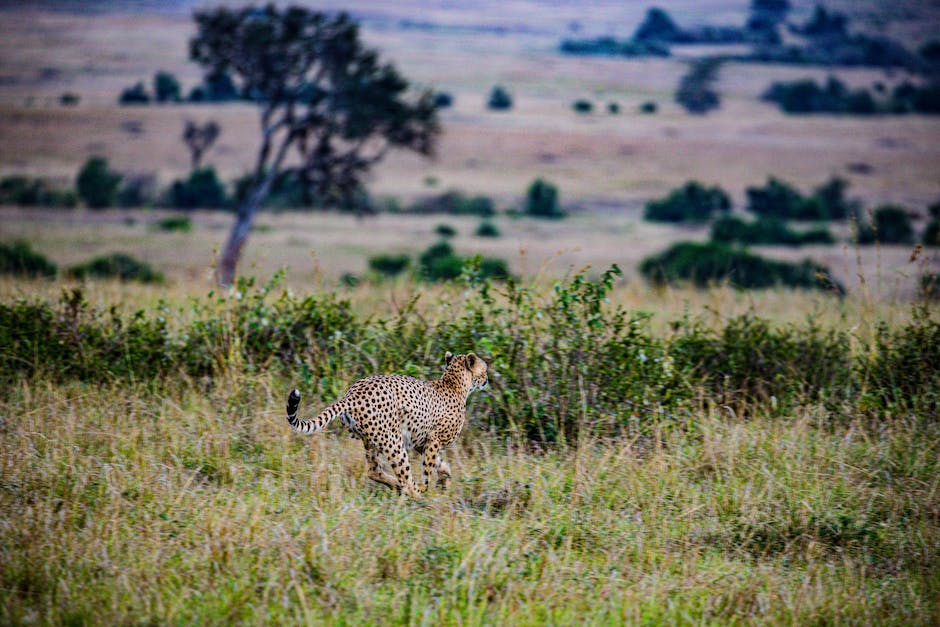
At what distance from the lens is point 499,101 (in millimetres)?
61250

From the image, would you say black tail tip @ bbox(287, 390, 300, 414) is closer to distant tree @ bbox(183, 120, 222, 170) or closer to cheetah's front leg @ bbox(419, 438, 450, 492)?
cheetah's front leg @ bbox(419, 438, 450, 492)

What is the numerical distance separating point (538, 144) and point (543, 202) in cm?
1630

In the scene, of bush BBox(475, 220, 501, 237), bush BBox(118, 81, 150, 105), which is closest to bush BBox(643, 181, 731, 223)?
bush BBox(475, 220, 501, 237)

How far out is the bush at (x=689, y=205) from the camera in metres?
37.8

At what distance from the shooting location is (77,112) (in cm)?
5122

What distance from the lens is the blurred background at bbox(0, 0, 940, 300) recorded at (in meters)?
27.4

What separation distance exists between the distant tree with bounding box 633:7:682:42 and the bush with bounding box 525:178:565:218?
105 ft

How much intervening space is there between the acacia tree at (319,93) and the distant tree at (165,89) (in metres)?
35.0

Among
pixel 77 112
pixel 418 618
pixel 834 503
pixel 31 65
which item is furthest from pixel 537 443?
pixel 31 65

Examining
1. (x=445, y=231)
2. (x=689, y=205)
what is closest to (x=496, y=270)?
(x=445, y=231)

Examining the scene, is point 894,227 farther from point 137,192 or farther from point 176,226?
point 137,192

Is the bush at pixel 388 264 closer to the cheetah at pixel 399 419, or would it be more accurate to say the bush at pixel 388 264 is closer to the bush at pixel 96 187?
the cheetah at pixel 399 419

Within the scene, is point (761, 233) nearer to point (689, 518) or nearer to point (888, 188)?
point (888, 188)

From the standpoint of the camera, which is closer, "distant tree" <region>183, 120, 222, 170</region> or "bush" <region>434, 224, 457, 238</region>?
"bush" <region>434, 224, 457, 238</region>
